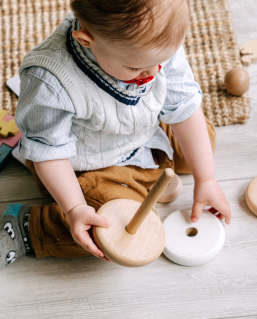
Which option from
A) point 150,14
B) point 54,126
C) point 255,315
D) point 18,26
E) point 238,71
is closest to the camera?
point 150,14

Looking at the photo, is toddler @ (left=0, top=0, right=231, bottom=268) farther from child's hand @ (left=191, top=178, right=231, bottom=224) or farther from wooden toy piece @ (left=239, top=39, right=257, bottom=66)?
wooden toy piece @ (left=239, top=39, right=257, bottom=66)

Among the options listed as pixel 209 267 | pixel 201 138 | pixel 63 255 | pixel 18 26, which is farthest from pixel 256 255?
pixel 18 26

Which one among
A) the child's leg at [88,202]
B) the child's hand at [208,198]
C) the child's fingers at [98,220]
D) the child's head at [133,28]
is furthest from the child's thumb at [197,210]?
the child's head at [133,28]

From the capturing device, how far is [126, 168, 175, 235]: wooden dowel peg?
374 mm

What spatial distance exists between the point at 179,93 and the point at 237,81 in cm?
26

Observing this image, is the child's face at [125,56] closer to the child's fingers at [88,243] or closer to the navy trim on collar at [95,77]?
the navy trim on collar at [95,77]

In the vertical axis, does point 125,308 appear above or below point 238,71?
below

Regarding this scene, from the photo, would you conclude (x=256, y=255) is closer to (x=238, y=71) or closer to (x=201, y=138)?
(x=201, y=138)

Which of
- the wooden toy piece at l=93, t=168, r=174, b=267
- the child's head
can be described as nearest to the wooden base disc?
the wooden toy piece at l=93, t=168, r=174, b=267

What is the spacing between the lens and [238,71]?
0.78m

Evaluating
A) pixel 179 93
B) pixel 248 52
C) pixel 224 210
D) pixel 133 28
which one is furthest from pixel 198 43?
pixel 133 28

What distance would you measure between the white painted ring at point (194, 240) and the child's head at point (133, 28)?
0.36m

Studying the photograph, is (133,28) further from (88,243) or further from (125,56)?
(88,243)

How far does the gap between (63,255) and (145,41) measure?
0.45 metres
